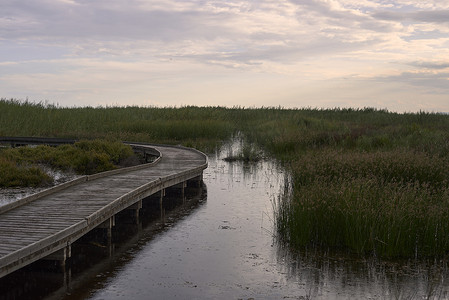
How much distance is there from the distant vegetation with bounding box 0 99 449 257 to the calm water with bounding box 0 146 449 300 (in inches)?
19.5

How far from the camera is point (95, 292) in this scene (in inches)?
256

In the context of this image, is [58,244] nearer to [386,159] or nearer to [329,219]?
[329,219]

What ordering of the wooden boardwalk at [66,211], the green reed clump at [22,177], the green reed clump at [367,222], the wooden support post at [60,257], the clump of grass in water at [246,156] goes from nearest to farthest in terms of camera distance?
the wooden boardwalk at [66,211], the wooden support post at [60,257], the green reed clump at [367,222], the green reed clump at [22,177], the clump of grass in water at [246,156]

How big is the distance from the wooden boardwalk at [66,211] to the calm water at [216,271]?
464 millimetres

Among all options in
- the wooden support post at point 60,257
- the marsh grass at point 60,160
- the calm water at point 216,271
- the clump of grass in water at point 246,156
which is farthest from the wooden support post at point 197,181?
the wooden support post at point 60,257

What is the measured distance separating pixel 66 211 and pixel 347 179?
561cm

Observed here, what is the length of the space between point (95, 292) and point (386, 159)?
27.5ft

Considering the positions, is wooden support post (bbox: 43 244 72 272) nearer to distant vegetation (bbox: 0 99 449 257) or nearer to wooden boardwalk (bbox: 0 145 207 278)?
wooden boardwalk (bbox: 0 145 207 278)

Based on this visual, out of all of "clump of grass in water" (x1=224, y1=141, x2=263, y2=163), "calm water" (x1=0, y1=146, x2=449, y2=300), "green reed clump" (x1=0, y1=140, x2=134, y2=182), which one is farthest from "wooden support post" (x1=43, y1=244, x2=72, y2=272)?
"clump of grass in water" (x1=224, y1=141, x2=263, y2=163)

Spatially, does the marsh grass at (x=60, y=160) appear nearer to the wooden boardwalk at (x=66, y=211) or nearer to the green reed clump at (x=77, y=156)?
the green reed clump at (x=77, y=156)

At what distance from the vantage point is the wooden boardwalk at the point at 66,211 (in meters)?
6.51

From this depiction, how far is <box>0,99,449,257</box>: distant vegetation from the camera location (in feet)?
26.4

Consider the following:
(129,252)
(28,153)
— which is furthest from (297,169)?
(28,153)

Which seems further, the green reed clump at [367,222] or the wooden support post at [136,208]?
the wooden support post at [136,208]
